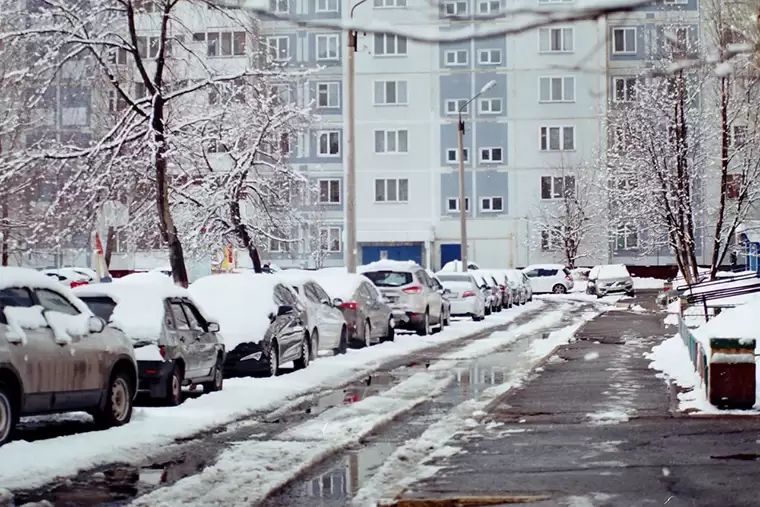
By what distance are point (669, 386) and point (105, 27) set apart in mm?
13568

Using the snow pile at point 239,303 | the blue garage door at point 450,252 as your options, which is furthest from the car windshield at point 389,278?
the blue garage door at point 450,252

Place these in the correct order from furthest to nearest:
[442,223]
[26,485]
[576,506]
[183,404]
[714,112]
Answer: [442,223] < [714,112] < [183,404] < [26,485] < [576,506]

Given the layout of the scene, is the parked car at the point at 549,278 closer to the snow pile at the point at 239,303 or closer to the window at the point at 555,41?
the window at the point at 555,41

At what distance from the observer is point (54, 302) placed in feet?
43.8

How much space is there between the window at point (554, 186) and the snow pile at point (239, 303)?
177ft

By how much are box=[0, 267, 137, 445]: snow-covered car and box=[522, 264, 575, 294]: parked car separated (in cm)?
5429

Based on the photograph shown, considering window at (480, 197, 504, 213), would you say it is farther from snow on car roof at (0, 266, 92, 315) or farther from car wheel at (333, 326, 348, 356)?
snow on car roof at (0, 266, 92, 315)

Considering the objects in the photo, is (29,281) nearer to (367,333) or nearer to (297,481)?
(297,481)

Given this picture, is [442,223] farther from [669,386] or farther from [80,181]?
[669,386]

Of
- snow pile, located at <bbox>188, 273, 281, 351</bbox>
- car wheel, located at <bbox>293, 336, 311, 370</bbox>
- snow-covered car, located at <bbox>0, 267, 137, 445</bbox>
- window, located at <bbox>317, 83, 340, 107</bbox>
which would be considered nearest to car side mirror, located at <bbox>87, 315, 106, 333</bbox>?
snow-covered car, located at <bbox>0, 267, 137, 445</bbox>

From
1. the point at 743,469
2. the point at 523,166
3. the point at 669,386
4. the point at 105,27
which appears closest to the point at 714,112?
the point at 523,166

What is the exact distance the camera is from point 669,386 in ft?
59.5

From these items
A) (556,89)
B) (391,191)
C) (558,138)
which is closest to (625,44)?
(556,89)

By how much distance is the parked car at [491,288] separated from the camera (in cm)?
4618
